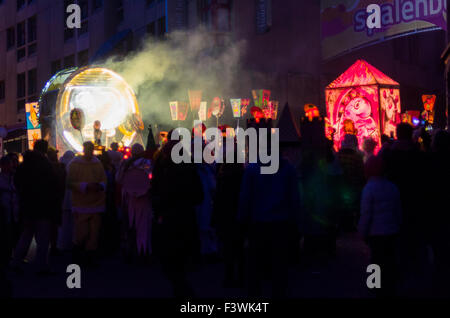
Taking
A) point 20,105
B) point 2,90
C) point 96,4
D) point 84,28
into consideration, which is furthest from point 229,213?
point 2,90

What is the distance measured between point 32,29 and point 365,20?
22.4m

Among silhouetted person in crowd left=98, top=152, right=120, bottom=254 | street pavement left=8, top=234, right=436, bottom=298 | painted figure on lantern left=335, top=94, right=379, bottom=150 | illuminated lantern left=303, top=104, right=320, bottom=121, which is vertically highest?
painted figure on lantern left=335, top=94, right=379, bottom=150

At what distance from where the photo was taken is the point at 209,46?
1062 inches

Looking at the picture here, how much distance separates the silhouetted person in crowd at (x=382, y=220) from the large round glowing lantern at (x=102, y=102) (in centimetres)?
1308

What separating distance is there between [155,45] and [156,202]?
2278cm

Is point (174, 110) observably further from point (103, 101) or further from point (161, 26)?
point (161, 26)

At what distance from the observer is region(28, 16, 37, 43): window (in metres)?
38.9

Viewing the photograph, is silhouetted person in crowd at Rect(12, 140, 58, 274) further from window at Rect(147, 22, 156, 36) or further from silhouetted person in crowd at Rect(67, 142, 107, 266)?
window at Rect(147, 22, 156, 36)

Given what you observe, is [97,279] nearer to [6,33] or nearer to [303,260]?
[303,260]

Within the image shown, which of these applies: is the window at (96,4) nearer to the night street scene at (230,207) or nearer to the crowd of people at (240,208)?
the night street scene at (230,207)

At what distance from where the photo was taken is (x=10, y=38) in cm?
4175

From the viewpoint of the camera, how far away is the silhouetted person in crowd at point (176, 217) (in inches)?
243

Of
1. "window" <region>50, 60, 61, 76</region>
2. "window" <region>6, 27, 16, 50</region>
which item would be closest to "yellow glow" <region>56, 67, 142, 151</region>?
"window" <region>50, 60, 61, 76</region>

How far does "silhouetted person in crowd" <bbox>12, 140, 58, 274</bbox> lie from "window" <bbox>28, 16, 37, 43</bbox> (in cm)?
3158
